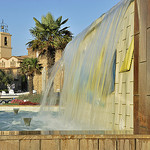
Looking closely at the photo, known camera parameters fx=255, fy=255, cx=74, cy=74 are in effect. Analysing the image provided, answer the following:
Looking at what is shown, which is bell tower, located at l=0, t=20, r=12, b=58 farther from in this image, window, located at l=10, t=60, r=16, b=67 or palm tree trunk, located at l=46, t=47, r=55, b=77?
palm tree trunk, located at l=46, t=47, r=55, b=77

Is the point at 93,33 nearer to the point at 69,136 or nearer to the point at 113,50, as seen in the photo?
the point at 113,50

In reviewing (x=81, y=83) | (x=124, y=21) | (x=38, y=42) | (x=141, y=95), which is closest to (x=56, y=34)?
(x=38, y=42)

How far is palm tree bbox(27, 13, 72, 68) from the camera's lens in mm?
26547

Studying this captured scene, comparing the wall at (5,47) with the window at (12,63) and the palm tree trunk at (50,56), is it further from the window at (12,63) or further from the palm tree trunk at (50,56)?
the palm tree trunk at (50,56)

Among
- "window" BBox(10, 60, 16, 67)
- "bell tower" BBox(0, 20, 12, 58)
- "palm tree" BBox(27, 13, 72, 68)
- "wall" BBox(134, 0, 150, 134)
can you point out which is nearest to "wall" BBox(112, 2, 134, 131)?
"wall" BBox(134, 0, 150, 134)

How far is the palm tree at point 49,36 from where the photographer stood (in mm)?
26547

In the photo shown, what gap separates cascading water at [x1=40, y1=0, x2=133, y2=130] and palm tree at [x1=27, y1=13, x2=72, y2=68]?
17448mm

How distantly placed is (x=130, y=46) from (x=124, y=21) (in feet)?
3.24

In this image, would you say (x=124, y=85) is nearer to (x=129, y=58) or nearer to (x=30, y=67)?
(x=129, y=58)

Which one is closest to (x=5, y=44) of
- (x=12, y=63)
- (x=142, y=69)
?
(x=12, y=63)

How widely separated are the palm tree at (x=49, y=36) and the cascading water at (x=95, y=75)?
1745 cm

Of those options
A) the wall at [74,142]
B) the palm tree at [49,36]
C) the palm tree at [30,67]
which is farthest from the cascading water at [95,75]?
the palm tree at [30,67]

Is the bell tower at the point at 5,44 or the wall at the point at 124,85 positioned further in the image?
the bell tower at the point at 5,44

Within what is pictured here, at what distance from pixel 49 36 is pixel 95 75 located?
69.1 ft
